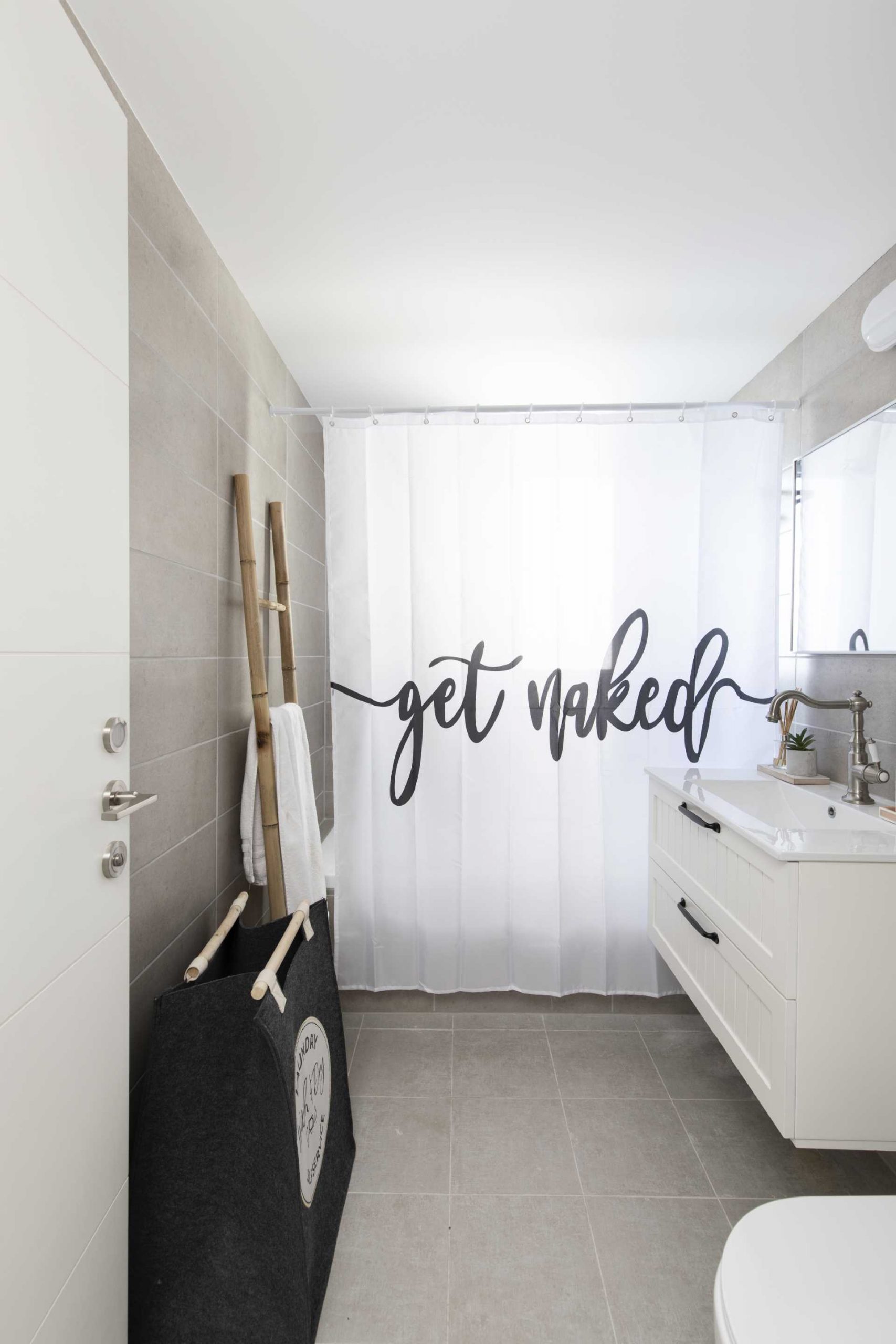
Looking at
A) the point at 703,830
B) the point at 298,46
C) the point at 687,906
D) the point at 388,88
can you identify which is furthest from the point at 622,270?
the point at 687,906

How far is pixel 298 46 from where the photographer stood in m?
1.23

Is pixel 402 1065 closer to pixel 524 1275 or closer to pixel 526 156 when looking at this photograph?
pixel 524 1275

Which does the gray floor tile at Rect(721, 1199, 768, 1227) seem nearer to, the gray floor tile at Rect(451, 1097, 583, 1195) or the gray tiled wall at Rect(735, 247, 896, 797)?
the gray floor tile at Rect(451, 1097, 583, 1195)

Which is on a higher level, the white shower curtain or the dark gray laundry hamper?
the white shower curtain

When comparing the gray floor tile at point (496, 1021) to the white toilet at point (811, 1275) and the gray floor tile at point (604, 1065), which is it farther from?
the white toilet at point (811, 1275)

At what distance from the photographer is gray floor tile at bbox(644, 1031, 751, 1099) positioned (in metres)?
2.04

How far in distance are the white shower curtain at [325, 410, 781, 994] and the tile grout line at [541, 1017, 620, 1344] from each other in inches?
13.9

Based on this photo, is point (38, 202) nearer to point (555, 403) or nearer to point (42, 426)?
point (42, 426)

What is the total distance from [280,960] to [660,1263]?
1.02 m

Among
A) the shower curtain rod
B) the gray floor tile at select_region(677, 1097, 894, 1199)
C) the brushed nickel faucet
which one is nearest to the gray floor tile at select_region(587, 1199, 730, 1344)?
the gray floor tile at select_region(677, 1097, 894, 1199)

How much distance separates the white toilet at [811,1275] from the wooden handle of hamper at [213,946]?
3.13 ft

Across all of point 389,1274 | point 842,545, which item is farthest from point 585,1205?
point 842,545

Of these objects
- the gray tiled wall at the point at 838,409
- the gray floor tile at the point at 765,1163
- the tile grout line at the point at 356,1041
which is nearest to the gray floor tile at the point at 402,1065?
the tile grout line at the point at 356,1041

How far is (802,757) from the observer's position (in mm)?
2104
